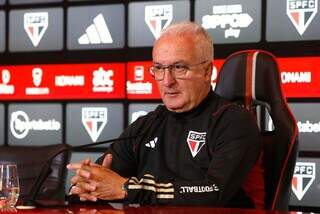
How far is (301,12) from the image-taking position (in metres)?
3.36

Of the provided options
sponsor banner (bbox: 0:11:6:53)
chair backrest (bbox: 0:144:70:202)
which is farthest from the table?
sponsor banner (bbox: 0:11:6:53)

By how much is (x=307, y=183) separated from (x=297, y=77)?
598 mm

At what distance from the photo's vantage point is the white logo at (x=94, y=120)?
390 cm

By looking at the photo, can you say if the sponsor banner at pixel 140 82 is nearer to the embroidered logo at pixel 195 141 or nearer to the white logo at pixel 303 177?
the white logo at pixel 303 177

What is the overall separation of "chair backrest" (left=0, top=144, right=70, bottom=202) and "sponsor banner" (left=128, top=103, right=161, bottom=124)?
111 cm

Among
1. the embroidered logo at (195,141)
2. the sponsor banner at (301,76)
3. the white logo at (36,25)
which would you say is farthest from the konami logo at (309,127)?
the white logo at (36,25)

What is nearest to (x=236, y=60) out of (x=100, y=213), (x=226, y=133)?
(x=226, y=133)

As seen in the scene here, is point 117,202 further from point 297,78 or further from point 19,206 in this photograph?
point 297,78

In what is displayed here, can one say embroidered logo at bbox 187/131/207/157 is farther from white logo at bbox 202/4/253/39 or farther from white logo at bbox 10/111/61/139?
white logo at bbox 10/111/61/139

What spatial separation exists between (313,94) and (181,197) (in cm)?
192

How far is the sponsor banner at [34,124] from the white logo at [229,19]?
120 cm

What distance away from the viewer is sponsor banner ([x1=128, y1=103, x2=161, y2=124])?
12.2 feet

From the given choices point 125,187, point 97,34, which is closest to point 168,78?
point 125,187

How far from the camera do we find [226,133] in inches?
69.9
